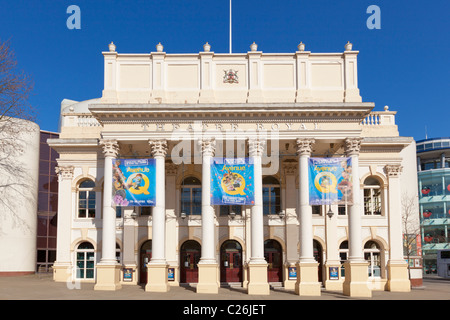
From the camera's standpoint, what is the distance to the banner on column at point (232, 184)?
26.7 m

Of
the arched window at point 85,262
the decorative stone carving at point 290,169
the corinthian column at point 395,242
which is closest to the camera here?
the corinthian column at point 395,242

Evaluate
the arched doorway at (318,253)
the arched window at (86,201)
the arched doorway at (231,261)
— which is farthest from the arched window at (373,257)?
the arched window at (86,201)

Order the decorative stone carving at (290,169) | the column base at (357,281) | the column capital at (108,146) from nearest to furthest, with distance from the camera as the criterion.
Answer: the column base at (357,281), the column capital at (108,146), the decorative stone carving at (290,169)

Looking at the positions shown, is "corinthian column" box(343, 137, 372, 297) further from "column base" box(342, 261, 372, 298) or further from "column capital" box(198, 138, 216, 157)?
"column capital" box(198, 138, 216, 157)

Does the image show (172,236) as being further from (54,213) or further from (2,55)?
(54,213)

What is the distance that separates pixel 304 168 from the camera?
2736cm

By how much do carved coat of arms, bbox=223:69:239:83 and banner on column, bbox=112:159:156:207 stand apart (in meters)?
6.08

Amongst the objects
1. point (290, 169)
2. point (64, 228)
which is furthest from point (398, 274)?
point (64, 228)

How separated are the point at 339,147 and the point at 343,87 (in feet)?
11.4

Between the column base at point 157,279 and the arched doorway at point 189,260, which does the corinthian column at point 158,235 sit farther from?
the arched doorway at point 189,260

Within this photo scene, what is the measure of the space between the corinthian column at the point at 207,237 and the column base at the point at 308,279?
4.17m

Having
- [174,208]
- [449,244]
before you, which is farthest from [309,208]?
[449,244]

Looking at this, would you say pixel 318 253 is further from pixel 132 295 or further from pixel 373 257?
pixel 132 295

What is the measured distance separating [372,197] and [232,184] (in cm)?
1033
